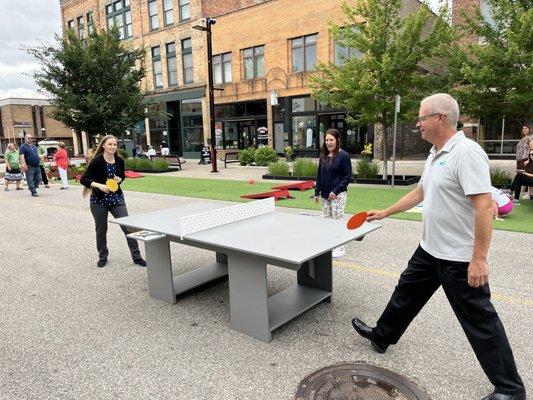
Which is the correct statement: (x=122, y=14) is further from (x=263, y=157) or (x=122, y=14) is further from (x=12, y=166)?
(x=12, y=166)

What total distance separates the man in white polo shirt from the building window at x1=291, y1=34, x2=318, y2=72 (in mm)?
23885

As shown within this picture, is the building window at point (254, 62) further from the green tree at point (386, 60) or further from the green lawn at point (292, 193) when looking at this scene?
the green tree at point (386, 60)

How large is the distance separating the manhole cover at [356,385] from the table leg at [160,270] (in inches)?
81.9

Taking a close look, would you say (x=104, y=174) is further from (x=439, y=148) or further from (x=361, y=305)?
(x=439, y=148)

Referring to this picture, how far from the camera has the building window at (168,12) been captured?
3284 centimetres

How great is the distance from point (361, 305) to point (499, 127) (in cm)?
2252

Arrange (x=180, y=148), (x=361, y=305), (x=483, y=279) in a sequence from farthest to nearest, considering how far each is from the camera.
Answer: (x=180, y=148), (x=361, y=305), (x=483, y=279)

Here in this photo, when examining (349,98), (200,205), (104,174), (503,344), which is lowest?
(503,344)

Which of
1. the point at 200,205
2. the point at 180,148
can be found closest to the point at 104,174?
the point at 200,205

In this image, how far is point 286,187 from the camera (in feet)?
44.1

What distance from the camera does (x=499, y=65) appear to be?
1082 cm

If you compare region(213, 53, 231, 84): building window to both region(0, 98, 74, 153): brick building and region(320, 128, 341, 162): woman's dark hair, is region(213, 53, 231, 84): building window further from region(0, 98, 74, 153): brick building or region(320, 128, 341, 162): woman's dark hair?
region(0, 98, 74, 153): brick building

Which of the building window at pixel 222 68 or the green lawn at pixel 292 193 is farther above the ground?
the building window at pixel 222 68

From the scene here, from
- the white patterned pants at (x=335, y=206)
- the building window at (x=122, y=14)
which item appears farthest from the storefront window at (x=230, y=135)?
the white patterned pants at (x=335, y=206)
